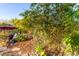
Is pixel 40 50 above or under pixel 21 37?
under

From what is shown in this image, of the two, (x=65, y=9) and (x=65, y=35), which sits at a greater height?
(x=65, y=9)

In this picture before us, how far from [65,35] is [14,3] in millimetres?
648

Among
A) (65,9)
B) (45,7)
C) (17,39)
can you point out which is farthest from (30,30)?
(65,9)

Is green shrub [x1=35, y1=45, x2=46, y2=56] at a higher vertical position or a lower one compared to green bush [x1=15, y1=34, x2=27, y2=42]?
lower

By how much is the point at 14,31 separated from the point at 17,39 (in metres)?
0.09

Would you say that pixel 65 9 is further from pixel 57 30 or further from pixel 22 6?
pixel 22 6

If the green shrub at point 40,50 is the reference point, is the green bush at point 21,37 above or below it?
above

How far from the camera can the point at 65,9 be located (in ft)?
6.84

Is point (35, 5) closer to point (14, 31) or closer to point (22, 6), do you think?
point (22, 6)

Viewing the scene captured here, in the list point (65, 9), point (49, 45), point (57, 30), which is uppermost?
point (65, 9)

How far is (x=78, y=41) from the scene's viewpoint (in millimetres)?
2061

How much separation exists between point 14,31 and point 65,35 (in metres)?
0.55

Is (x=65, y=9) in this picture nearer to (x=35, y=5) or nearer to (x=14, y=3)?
(x=35, y=5)

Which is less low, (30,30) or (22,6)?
(22,6)
